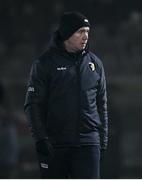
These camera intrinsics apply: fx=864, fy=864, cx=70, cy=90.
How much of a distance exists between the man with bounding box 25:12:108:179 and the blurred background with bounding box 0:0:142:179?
17.4ft

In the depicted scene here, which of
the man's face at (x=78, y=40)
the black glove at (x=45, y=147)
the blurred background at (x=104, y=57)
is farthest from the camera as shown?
the blurred background at (x=104, y=57)

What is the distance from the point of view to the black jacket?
18.1 ft

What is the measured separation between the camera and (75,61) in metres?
5.63

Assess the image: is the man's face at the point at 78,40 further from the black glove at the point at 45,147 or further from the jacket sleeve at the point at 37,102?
the black glove at the point at 45,147

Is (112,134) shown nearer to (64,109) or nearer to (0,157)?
(0,157)

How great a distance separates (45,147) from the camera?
17.9 feet

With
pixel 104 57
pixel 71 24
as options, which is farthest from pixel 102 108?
pixel 104 57

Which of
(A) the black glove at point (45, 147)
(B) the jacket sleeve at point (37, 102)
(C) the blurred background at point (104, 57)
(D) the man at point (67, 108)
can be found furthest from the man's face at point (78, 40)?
(C) the blurred background at point (104, 57)

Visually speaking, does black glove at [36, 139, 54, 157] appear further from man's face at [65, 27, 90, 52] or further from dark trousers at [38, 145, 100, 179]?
man's face at [65, 27, 90, 52]

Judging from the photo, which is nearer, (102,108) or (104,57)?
(102,108)

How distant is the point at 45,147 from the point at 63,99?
328mm

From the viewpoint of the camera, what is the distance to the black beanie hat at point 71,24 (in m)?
5.64

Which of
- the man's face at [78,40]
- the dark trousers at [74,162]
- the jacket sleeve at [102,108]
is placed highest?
the man's face at [78,40]

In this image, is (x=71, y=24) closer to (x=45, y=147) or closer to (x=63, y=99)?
(x=63, y=99)
